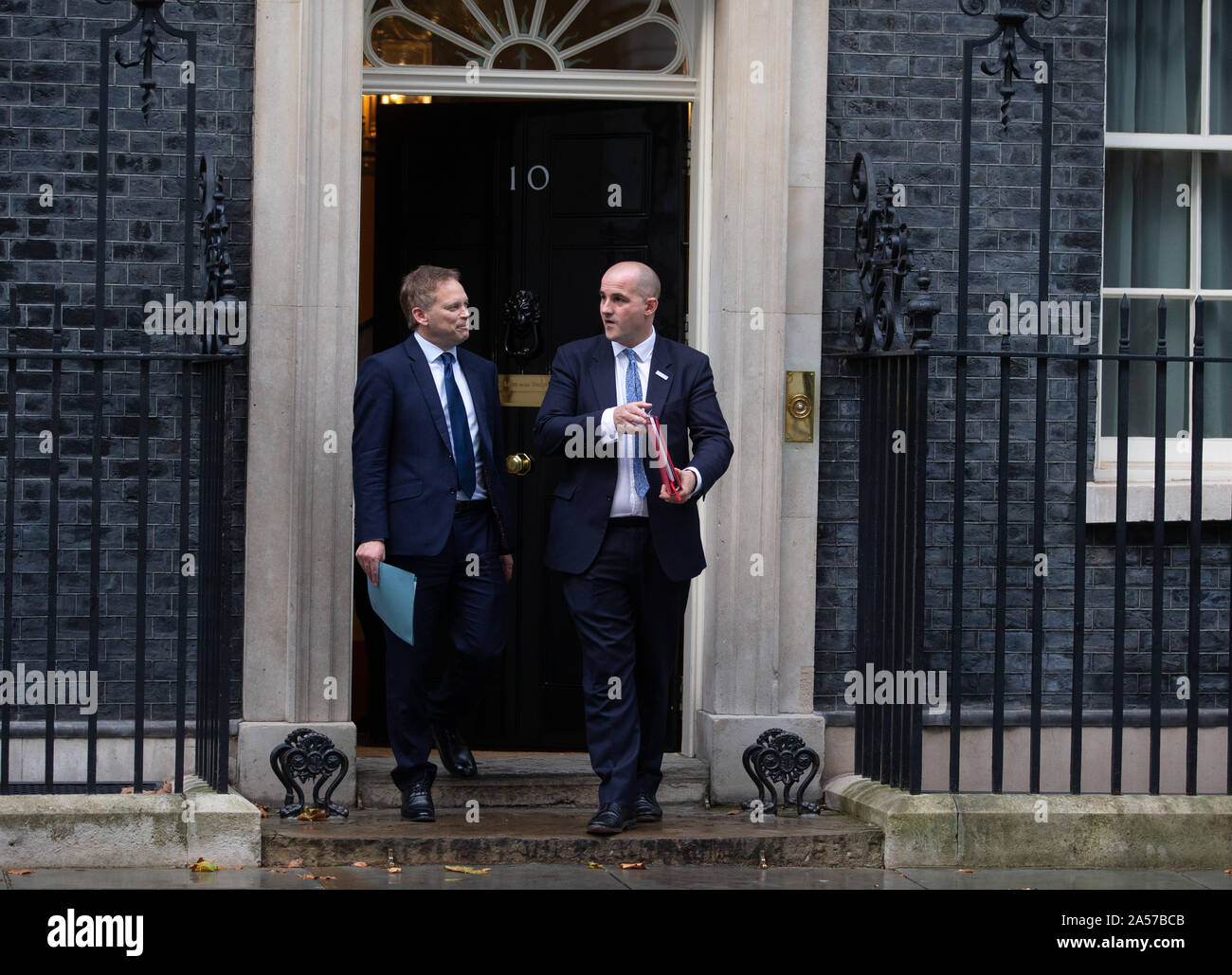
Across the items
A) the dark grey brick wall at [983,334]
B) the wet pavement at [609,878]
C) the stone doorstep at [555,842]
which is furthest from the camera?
the dark grey brick wall at [983,334]

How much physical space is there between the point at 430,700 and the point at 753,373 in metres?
1.90

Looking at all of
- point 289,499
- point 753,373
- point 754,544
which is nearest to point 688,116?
point 753,373

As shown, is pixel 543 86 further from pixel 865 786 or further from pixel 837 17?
pixel 865 786

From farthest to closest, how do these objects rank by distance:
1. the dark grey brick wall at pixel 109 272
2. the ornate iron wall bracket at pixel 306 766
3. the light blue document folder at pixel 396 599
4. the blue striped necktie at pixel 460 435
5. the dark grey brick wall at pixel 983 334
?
the dark grey brick wall at pixel 983 334 → the dark grey brick wall at pixel 109 272 → the ornate iron wall bracket at pixel 306 766 → the blue striped necktie at pixel 460 435 → the light blue document folder at pixel 396 599

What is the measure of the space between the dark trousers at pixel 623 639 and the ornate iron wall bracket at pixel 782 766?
68 centimetres

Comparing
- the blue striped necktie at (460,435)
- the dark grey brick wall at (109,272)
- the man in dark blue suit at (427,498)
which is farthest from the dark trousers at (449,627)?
the dark grey brick wall at (109,272)

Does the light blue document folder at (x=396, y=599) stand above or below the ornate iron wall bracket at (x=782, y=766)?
above

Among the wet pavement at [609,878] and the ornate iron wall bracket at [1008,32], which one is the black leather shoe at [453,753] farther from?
the ornate iron wall bracket at [1008,32]

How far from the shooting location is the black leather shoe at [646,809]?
6.73 m

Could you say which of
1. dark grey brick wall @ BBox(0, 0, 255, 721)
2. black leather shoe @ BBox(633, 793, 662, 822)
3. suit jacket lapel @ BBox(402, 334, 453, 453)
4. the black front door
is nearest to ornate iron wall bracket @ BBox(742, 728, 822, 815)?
black leather shoe @ BBox(633, 793, 662, 822)

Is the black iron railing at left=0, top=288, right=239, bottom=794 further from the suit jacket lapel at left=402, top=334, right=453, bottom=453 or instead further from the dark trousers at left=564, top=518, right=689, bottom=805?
the dark trousers at left=564, top=518, right=689, bottom=805

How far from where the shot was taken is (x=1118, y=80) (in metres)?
8.00

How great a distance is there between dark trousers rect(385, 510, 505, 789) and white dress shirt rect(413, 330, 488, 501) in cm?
13

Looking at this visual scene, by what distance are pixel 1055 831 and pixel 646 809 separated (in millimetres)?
1530
